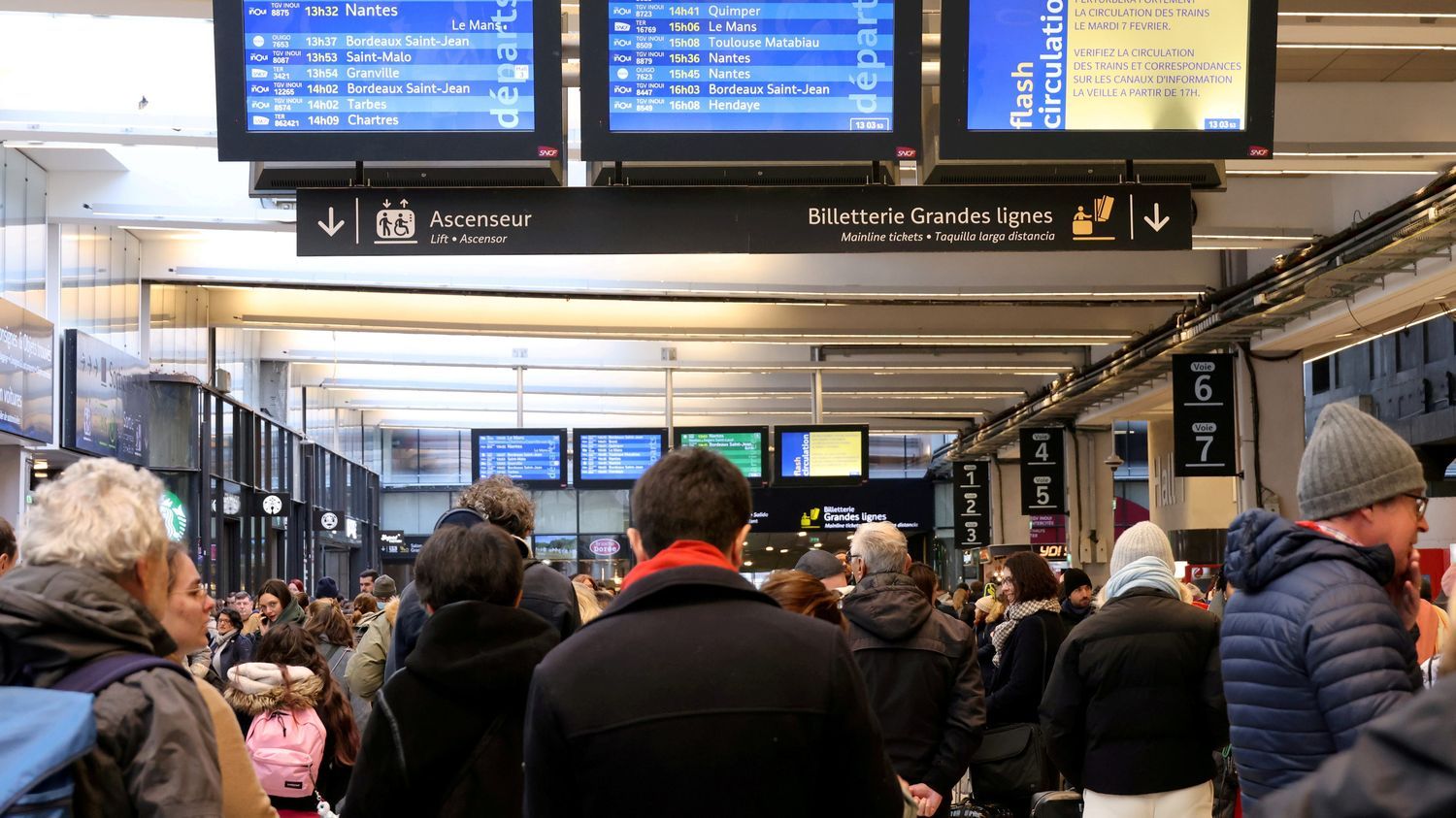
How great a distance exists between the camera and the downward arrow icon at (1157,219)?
7.46 metres

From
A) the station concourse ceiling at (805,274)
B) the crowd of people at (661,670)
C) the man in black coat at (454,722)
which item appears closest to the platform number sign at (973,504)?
the station concourse ceiling at (805,274)

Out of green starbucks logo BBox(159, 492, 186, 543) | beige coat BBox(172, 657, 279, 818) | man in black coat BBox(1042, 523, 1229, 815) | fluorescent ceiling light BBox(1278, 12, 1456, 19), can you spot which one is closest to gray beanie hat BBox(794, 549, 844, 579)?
man in black coat BBox(1042, 523, 1229, 815)

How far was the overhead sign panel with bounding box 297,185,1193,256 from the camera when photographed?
7418 millimetres

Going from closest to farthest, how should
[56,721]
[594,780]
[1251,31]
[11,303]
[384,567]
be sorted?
1. [56,721]
2. [594,780]
3. [1251,31]
4. [11,303]
5. [384,567]

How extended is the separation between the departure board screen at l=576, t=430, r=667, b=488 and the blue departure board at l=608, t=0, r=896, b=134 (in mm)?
12717

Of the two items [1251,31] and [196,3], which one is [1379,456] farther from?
[196,3]

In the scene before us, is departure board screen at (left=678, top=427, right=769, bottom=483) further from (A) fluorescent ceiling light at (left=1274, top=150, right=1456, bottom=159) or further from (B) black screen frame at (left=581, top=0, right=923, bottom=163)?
(B) black screen frame at (left=581, top=0, right=923, bottom=163)

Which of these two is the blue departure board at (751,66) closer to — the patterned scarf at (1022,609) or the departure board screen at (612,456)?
the patterned scarf at (1022,609)

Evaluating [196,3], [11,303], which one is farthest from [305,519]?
[196,3]

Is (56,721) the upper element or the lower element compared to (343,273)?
lower

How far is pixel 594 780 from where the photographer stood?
2.33 meters

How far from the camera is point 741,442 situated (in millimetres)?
19406

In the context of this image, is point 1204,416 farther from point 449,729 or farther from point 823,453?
point 449,729

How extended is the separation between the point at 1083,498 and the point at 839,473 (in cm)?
755
